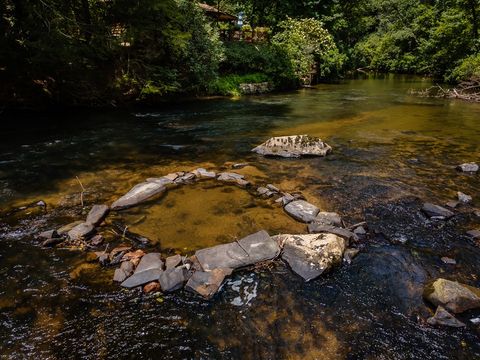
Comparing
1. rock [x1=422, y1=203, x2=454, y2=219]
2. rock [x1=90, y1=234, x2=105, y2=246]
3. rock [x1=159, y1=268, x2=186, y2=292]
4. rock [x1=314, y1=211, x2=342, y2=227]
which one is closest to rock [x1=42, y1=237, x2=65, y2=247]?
rock [x1=90, y1=234, x2=105, y2=246]

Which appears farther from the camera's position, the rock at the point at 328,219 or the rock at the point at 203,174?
the rock at the point at 203,174

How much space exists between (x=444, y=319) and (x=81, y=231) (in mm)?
4041

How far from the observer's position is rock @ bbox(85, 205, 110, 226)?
170 inches

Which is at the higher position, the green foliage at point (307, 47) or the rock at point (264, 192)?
the green foliage at point (307, 47)

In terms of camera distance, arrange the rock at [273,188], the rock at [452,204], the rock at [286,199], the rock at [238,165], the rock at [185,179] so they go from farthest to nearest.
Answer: the rock at [238,165] < the rock at [185,179] < the rock at [273,188] < the rock at [286,199] < the rock at [452,204]

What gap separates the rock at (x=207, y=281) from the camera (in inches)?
122

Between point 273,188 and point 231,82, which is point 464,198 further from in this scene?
point 231,82

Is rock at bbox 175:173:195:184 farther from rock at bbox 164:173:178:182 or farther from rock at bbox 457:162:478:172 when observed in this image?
rock at bbox 457:162:478:172

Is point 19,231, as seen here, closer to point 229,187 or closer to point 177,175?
point 177,175

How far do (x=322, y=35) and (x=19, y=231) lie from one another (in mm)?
24339

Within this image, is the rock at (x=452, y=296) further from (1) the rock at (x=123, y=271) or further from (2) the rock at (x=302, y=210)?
Result: (1) the rock at (x=123, y=271)

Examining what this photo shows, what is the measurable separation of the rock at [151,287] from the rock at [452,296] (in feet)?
8.59

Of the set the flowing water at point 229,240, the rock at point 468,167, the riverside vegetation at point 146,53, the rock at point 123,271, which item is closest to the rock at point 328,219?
the flowing water at point 229,240

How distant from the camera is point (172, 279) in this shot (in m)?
3.20
